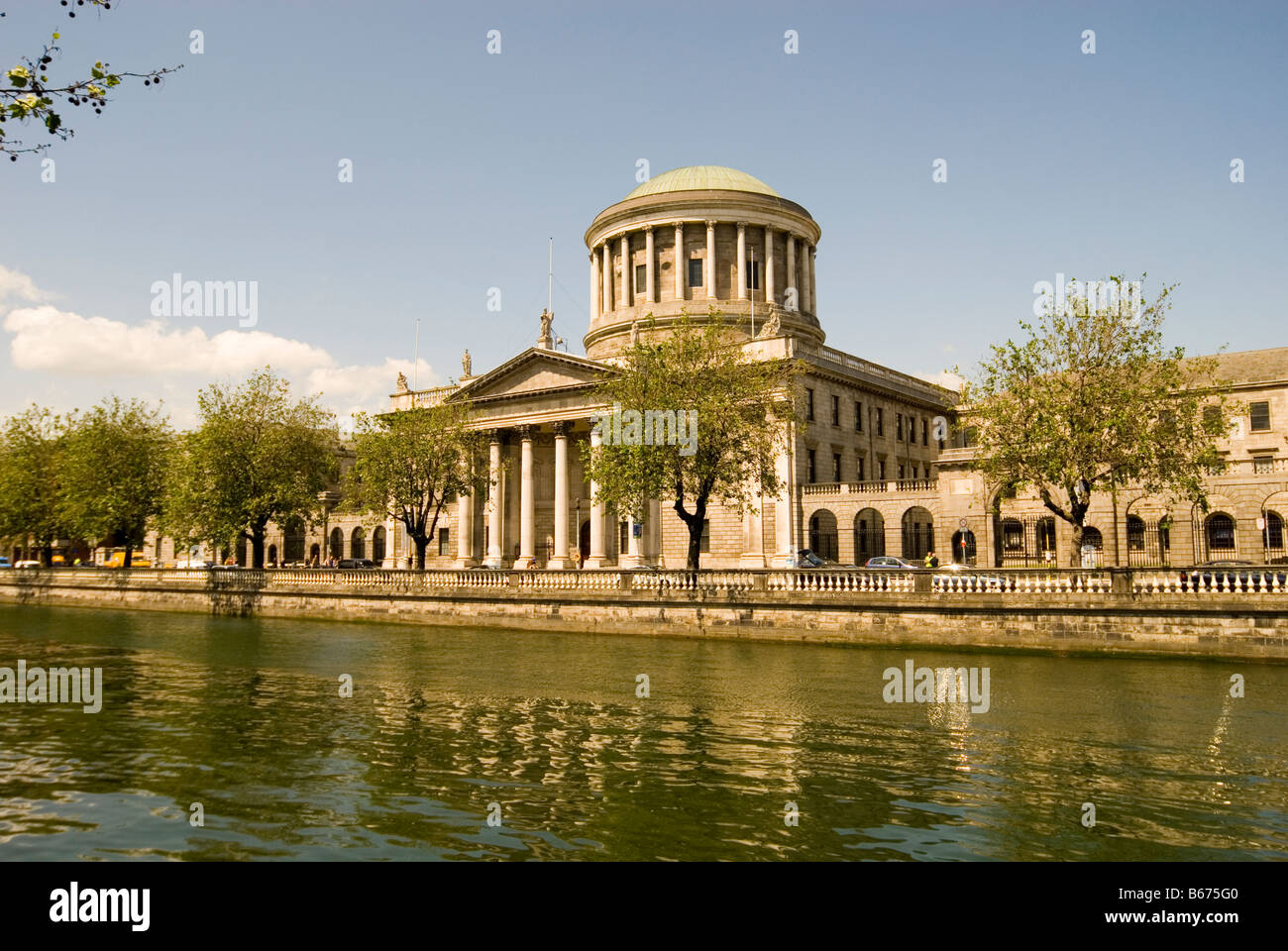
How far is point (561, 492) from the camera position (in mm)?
57969

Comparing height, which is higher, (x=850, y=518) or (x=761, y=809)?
(x=850, y=518)

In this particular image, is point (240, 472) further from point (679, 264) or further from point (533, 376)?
point (679, 264)

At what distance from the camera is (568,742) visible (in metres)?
15.6

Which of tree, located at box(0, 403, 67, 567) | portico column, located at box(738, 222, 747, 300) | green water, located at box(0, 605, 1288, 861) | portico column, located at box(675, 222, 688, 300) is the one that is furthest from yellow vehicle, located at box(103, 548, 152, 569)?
green water, located at box(0, 605, 1288, 861)

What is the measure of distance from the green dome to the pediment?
18356mm

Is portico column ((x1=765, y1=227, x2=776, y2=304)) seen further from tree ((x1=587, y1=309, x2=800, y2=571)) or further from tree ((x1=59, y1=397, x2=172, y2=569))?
tree ((x1=59, y1=397, x2=172, y2=569))

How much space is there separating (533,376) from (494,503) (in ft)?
30.7

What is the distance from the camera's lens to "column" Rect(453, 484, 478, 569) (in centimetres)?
6328

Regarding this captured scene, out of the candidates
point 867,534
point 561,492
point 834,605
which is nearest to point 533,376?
point 561,492
